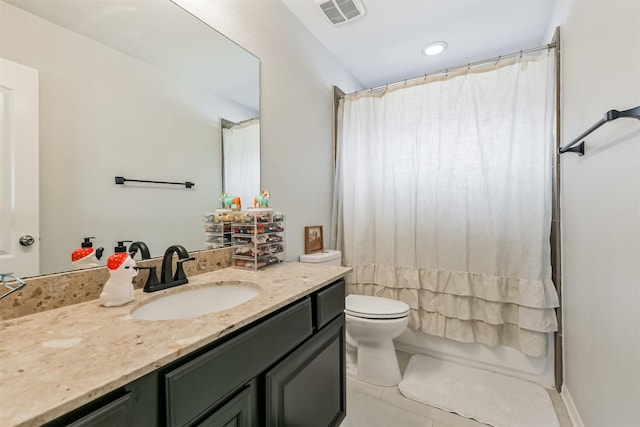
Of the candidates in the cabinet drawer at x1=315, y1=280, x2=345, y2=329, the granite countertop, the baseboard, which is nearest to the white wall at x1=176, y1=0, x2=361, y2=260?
the cabinet drawer at x1=315, y1=280, x2=345, y2=329

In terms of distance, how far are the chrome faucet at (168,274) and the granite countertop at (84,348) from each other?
44 mm

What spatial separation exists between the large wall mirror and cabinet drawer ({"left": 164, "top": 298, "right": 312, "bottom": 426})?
1.90 feet

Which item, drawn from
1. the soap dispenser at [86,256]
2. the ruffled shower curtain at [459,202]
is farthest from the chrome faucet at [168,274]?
the ruffled shower curtain at [459,202]

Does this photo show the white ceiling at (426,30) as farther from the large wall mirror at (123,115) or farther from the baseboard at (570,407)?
the baseboard at (570,407)

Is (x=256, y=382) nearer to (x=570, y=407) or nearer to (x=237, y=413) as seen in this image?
(x=237, y=413)

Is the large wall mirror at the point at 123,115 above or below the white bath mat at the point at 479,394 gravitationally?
above

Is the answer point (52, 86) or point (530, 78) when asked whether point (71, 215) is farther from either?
point (530, 78)

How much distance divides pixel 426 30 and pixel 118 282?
7.58 ft

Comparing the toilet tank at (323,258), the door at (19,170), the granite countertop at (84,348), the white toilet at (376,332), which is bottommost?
the white toilet at (376,332)

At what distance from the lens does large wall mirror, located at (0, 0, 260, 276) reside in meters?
0.81

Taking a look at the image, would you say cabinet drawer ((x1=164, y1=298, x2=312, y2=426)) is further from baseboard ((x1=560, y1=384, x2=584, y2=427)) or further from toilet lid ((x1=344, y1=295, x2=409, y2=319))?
baseboard ((x1=560, y1=384, x2=584, y2=427))

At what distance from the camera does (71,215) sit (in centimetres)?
86

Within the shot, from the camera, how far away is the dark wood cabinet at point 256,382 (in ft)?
1.71

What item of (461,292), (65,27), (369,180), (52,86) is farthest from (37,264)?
(461,292)
